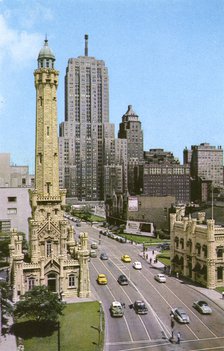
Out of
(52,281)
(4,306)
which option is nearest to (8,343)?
(4,306)

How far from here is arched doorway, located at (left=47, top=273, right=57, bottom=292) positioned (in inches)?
2480

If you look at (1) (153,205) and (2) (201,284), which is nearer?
(2) (201,284)

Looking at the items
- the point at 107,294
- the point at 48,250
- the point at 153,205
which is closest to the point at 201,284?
the point at 107,294

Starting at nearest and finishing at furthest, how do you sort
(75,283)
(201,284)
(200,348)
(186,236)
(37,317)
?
(200,348) < (37,317) < (75,283) < (201,284) < (186,236)

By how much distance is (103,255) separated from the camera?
9025cm

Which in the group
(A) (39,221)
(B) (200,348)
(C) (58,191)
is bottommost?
(B) (200,348)

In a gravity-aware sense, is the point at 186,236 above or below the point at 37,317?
above

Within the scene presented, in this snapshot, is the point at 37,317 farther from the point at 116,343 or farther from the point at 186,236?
the point at 186,236

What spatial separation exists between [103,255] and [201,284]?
26.4 metres

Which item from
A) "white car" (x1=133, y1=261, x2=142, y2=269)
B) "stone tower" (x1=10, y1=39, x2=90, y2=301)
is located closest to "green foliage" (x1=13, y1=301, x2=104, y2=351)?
"stone tower" (x1=10, y1=39, x2=90, y2=301)

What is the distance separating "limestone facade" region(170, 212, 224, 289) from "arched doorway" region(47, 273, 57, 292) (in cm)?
2257

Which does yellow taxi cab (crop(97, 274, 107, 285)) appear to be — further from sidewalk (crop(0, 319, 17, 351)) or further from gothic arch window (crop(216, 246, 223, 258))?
sidewalk (crop(0, 319, 17, 351))

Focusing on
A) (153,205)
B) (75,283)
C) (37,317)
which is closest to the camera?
(37,317)

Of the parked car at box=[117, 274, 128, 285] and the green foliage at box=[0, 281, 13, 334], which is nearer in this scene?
the green foliage at box=[0, 281, 13, 334]
